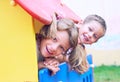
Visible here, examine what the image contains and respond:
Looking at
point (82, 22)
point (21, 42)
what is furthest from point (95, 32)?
point (21, 42)

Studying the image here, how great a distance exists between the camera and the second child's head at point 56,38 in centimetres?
113

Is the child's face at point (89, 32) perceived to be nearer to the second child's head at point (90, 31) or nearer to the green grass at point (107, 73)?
the second child's head at point (90, 31)

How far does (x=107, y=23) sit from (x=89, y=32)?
181mm

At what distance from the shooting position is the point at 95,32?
122 centimetres

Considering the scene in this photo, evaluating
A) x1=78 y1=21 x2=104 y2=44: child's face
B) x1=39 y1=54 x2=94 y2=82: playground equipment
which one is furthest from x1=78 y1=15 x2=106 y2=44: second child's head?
x1=39 y1=54 x2=94 y2=82: playground equipment

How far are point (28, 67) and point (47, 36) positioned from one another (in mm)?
137

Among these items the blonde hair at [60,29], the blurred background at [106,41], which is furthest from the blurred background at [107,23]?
the blonde hair at [60,29]

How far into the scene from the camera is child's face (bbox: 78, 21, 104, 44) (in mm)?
1205

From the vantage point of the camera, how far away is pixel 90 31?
121cm

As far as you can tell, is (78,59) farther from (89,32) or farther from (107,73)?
(107,73)

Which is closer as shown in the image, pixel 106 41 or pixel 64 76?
pixel 64 76

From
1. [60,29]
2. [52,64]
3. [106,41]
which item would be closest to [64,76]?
[52,64]

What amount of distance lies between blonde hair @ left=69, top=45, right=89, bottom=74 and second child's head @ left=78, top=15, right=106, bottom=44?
0.04 m

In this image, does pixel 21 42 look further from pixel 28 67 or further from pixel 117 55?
pixel 117 55
